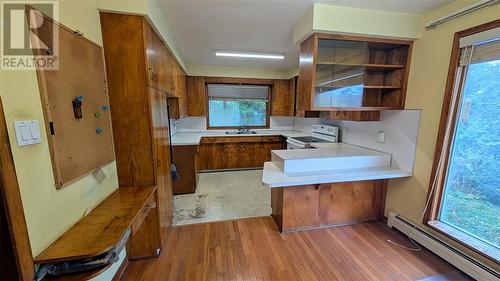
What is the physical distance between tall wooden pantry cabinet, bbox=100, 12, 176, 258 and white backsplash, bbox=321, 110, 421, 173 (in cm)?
280

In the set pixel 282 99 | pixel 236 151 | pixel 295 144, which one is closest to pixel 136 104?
pixel 295 144

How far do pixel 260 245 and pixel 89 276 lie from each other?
1.61 m

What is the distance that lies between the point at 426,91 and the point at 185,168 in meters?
3.54

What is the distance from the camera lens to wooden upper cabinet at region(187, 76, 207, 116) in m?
4.58

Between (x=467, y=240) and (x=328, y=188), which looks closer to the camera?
Answer: (x=467, y=240)

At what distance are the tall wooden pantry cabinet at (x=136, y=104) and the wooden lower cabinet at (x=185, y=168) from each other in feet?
4.54

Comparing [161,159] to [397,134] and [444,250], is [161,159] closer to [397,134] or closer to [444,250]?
[397,134]

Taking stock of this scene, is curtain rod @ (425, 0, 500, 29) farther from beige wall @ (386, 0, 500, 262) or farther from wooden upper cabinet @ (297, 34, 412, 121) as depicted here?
wooden upper cabinet @ (297, 34, 412, 121)

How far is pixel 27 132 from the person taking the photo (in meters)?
0.94

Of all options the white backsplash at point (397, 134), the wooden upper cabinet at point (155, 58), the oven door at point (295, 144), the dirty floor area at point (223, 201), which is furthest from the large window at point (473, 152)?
the wooden upper cabinet at point (155, 58)

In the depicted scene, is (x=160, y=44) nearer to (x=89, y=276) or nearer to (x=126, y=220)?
(x=126, y=220)

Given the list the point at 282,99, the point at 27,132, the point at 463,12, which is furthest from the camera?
the point at 282,99

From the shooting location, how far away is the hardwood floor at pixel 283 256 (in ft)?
5.97

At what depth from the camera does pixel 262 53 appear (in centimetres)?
350
